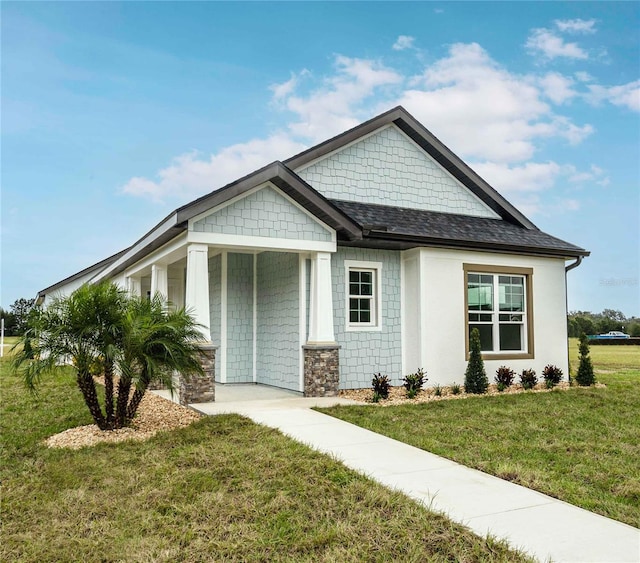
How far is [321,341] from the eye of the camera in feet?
36.8

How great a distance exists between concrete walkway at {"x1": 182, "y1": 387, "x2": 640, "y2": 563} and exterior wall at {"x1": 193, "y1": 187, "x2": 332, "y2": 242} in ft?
12.9

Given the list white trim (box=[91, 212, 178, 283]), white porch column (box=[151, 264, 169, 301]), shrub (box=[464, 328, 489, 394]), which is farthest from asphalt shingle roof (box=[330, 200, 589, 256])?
white porch column (box=[151, 264, 169, 301])

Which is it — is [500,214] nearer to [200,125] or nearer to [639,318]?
[200,125]

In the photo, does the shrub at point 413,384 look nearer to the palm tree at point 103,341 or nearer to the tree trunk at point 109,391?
the palm tree at point 103,341

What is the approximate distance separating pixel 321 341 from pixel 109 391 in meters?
4.52

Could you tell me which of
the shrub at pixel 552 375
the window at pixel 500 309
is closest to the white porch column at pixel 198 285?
the window at pixel 500 309

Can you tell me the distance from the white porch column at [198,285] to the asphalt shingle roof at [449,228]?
3.29m

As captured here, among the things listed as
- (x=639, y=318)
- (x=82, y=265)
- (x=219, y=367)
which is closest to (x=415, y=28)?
(x=219, y=367)

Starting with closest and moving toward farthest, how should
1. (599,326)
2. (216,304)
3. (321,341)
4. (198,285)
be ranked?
1. (198,285)
2. (321,341)
3. (216,304)
4. (599,326)

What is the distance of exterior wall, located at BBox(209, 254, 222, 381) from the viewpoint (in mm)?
13469

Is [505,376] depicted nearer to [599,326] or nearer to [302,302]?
[302,302]

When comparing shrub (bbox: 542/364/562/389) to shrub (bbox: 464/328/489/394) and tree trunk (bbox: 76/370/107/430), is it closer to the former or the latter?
shrub (bbox: 464/328/489/394)

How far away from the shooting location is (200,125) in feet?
57.4

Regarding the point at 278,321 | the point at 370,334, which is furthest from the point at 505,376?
the point at 278,321
